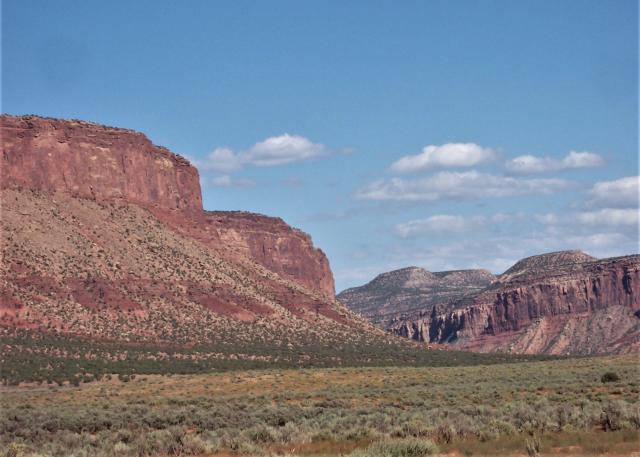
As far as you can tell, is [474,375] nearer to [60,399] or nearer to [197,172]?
[60,399]

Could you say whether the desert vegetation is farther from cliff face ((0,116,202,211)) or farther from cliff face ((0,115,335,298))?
cliff face ((0,115,335,298))

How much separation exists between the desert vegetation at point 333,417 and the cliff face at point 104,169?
4731 cm

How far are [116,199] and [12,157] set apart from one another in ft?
41.8

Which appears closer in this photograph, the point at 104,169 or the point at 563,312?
the point at 104,169

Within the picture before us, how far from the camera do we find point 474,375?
193ft

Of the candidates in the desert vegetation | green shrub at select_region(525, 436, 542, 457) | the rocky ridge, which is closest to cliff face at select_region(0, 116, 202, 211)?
the rocky ridge

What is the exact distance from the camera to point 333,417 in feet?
104

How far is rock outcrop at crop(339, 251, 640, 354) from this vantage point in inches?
6393

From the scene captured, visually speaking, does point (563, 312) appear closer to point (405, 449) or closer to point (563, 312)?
point (563, 312)

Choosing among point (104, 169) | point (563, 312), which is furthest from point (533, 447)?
point (563, 312)

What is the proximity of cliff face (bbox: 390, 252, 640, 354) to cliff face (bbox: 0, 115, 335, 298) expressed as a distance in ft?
222

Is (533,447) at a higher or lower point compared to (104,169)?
lower

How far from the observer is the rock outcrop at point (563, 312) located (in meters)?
162

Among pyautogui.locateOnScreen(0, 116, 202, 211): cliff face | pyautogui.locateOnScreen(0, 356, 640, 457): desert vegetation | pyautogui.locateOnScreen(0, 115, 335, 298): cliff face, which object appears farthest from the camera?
pyautogui.locateOnScreen(0, 115, 335, 298): cliff face
